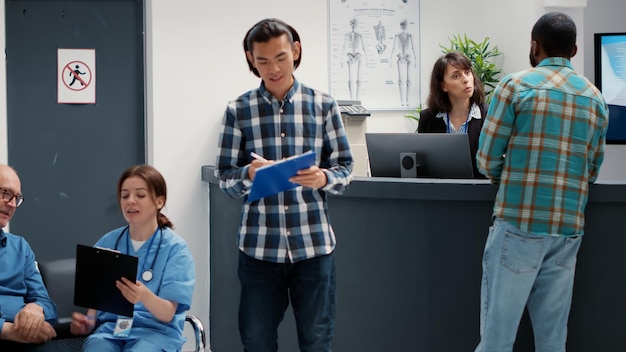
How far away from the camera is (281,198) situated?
95.0 inches

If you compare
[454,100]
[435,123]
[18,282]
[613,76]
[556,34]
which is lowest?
[18,282]

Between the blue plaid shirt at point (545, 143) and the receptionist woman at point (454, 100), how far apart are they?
1.13 meters

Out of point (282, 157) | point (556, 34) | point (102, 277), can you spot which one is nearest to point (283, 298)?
point (282, 157)

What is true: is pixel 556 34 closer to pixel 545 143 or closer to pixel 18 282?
pixel 545 143

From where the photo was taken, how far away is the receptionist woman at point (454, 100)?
399 centimetres

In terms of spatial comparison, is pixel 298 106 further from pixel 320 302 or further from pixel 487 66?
pixel 487 66

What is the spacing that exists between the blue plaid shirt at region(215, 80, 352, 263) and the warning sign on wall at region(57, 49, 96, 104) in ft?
7.92

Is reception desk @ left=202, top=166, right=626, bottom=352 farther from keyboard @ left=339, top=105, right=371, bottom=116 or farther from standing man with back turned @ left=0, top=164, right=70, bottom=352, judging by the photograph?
standing man with back turned @ left=0, top=164, right=70, bottom=352

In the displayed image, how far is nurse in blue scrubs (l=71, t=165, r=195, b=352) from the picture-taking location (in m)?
2.47

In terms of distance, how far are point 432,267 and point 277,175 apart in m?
1.38

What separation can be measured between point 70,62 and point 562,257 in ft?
10.2

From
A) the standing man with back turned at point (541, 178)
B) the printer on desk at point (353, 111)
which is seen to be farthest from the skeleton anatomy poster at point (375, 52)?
the standing man with back turned at point (541, 178)

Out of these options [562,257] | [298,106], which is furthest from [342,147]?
[562,257]

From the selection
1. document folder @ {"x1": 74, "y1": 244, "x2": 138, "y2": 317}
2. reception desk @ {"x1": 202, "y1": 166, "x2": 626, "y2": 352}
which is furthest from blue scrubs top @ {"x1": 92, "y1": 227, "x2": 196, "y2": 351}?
reception desk @ {"x1": 202, "y1": 166, "x2": 626, "y2": 352}
